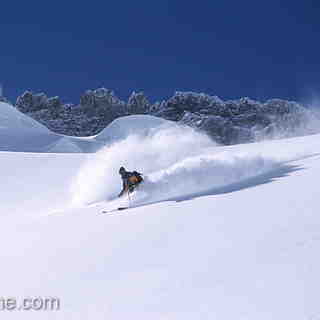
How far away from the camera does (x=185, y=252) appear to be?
173 inches

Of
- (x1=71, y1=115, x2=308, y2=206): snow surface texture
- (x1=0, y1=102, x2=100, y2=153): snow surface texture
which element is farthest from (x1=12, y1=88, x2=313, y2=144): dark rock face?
(x1=71, y1=115, x2=308, y2=206): snow surface texture

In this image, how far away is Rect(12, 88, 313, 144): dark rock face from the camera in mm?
141000

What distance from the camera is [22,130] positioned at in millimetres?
38719

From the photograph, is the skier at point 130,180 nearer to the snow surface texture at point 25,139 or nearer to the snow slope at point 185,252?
the snow slope at point 185,252

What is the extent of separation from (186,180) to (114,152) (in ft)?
31.7

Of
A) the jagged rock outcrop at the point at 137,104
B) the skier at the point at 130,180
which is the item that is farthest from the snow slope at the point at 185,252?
the jagged rock outcrop at the point at 137,104

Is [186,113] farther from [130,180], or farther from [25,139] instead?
[130,180]

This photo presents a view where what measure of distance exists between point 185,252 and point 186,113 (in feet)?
500

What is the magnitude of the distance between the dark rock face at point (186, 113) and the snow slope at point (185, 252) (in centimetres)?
12067

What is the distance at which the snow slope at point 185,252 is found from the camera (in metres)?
3.22

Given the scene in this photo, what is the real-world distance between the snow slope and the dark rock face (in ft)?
396

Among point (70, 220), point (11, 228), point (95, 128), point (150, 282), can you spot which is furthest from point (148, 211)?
point (95, 128)

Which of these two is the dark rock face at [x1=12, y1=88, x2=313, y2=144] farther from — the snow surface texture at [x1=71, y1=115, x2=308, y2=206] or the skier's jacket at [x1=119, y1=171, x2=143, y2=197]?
the skier's jacket at [x1=119, y1=171, x2=143, y2=197]

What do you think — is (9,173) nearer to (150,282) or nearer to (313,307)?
(150,282)
